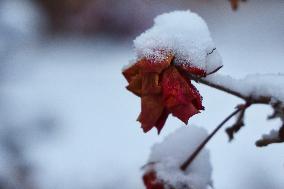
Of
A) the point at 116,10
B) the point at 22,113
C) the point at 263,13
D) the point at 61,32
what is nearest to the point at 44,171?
the point at 22,113

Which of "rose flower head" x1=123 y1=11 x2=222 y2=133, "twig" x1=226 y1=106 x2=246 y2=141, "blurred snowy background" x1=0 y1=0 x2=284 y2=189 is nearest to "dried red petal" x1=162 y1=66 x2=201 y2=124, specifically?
"rose flower head" x1=123 y1=11 x2=222 y2=133

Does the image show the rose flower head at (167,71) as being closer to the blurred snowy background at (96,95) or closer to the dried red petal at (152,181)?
the dried red petal at (152,181)

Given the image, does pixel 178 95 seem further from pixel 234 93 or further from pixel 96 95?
pixel 96 95

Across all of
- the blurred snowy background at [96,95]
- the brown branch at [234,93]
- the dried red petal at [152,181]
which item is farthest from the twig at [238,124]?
the blurred snowy background at [96,95]

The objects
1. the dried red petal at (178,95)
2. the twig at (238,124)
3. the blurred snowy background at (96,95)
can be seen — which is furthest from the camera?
the blurred snowy background at (96,95)

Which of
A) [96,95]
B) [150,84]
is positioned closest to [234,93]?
[150,84]

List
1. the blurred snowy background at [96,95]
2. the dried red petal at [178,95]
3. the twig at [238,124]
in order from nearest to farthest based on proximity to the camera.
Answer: the dried red petal at [178,95]
the twig at [238,124]
the blurred snowy background at [96,95]
